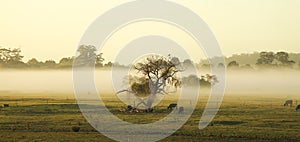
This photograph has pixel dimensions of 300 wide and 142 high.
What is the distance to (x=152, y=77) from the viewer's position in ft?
277

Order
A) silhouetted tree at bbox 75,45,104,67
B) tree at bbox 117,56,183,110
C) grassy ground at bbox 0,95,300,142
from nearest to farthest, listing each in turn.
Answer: grassy ground at bbox 0,95,300,142 → tree at bbox 117,56,183,110 → silhouetted tree at bbox 75,45,104,67

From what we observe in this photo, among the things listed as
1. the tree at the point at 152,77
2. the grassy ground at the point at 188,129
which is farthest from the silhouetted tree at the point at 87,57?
the grassy ground at the point at 188,129

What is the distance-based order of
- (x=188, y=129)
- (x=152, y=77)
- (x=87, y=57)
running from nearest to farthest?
(x=188, y=129) → (x=152, y=77) → (x=87, y=57)

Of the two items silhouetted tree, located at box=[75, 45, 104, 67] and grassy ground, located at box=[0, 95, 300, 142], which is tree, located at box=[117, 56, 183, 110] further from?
silhouetted tree, located at box=[75, 45, 104, 67]

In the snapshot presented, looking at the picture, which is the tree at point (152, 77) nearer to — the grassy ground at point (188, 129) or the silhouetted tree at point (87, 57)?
the grassy ground at point (188, 129)

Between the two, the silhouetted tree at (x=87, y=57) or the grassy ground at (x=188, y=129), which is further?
the silhouetted tree at (x=87, y=57)

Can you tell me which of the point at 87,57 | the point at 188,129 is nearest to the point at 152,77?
the point at 188,129

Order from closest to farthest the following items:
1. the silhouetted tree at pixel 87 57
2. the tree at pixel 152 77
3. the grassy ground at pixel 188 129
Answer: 1. the grassy ground at pixel 188 129
2. the tree at pixel 152 77
3. the silhouetted tree at pixel 87 57

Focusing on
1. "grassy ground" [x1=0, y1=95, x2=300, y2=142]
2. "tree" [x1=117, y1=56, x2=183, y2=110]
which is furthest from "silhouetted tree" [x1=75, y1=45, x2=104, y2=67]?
"grassy ground" [x1=0, y1=95, x2=300, y2=142]

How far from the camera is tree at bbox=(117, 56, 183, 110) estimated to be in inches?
3300

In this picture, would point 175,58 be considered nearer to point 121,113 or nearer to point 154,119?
Result: point 121,113

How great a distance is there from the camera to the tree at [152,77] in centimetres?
8381

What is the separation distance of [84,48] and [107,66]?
15.5 meters

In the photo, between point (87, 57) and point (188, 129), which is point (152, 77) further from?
point (87, 57)
